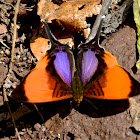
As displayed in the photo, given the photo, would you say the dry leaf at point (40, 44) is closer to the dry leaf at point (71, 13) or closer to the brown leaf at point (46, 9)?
the dry leaf at point (71, 13)

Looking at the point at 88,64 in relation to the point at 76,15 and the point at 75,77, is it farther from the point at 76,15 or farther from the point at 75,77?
the point at 76,15

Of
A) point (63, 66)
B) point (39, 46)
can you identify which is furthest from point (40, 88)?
point (39, 46)

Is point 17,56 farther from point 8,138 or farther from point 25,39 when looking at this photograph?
point 8,138

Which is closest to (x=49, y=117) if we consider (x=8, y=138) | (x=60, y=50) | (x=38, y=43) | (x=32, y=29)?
(x=8, y=138)

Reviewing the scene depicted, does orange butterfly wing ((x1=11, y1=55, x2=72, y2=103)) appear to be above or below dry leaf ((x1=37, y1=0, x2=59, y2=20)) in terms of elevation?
below

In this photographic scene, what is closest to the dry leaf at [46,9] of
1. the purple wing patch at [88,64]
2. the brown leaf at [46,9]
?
the brown leaf at [46,9]

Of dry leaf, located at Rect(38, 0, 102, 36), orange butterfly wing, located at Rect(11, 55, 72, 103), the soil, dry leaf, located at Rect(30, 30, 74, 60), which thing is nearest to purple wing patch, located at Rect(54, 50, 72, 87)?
orange butterfly wing, located at Rect(11, 55, 72, 103)

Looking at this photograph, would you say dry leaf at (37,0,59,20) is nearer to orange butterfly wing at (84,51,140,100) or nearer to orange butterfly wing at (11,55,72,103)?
orange butterfly wing at (11,55,72,103)
